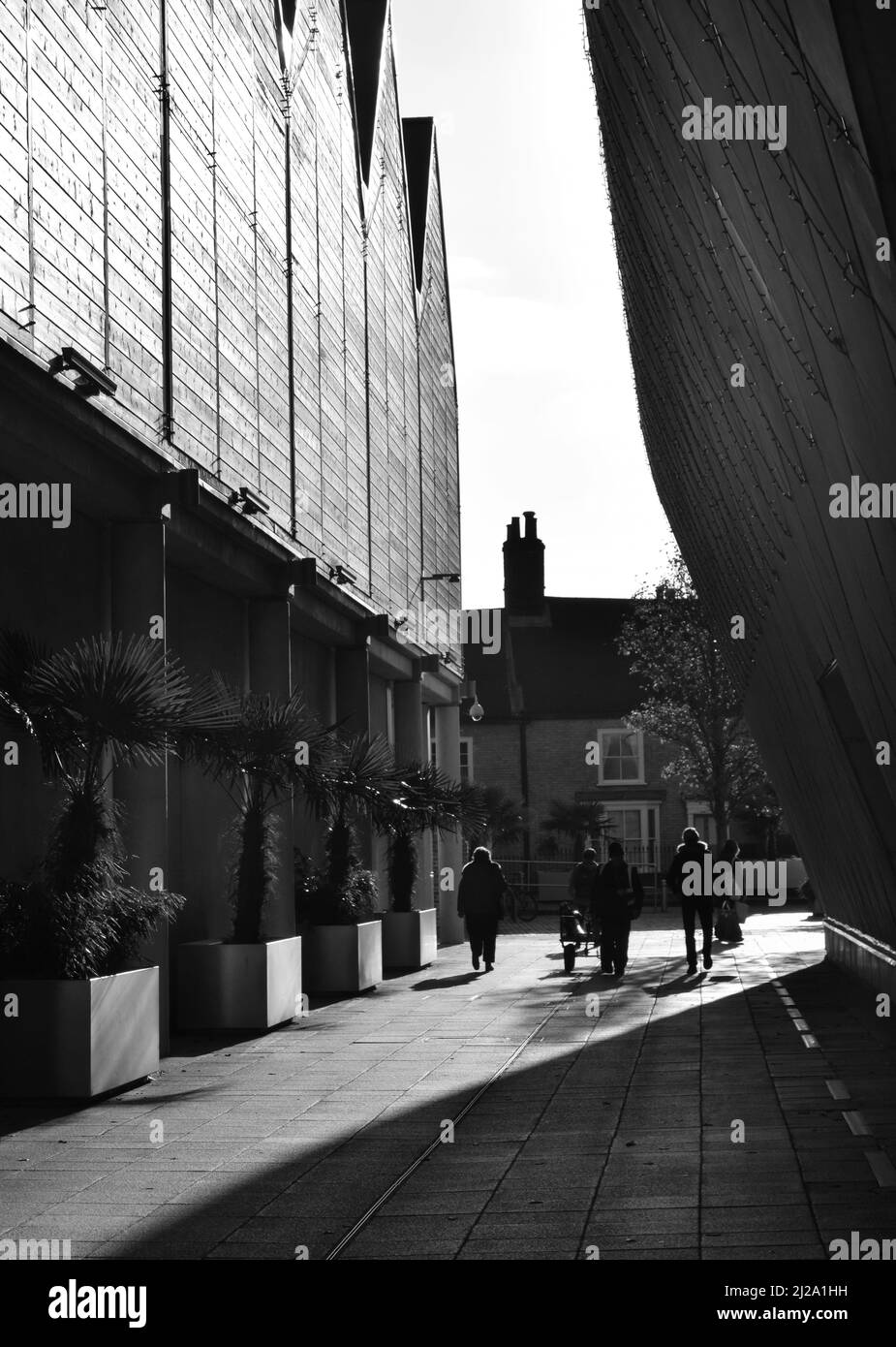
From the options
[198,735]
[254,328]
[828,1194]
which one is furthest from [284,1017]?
[828,1194]

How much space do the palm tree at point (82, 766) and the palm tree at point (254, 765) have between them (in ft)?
2.60

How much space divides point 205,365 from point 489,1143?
9.03 meters

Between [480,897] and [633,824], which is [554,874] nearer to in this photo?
[633,824]

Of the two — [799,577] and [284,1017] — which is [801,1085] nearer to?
[799,577]

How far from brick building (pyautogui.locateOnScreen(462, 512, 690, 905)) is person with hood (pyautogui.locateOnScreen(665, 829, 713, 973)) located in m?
27.5

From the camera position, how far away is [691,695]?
141ft

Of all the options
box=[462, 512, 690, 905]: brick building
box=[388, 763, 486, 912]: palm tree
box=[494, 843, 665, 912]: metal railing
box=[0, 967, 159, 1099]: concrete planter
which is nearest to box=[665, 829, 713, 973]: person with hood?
box=[388, 763, 486, 912]: palm tree

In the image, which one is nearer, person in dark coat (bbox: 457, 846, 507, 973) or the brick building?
person in dark coat (bbox: 457, 846, 507, 973)

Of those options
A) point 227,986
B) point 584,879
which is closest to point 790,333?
point 227,986

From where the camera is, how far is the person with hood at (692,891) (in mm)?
19734

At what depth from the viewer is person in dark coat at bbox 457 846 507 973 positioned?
853 inches

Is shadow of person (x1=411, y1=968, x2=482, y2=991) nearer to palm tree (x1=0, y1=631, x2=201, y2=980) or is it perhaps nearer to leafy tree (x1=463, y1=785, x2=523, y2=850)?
palm tree (x1=0, y1=631, x2=201, y2=980)

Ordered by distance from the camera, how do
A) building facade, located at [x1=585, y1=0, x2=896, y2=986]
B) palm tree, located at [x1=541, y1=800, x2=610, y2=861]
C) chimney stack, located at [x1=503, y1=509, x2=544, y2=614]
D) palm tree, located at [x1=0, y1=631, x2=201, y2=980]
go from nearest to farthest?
building facade, located at [x1=585, y1=0, x2=896, y2=986], palm tree, located at [x1=0, y1=631, x2=201, y2=980], palm tree, located at [x1=541, y1=800, x2=610, y2=861], chimney stack, located at [x1=503, y1=509, x2=544, y2=614]

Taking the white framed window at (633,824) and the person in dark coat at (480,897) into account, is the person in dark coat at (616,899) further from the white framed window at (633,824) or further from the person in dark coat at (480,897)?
the white framed window at (633,824)
